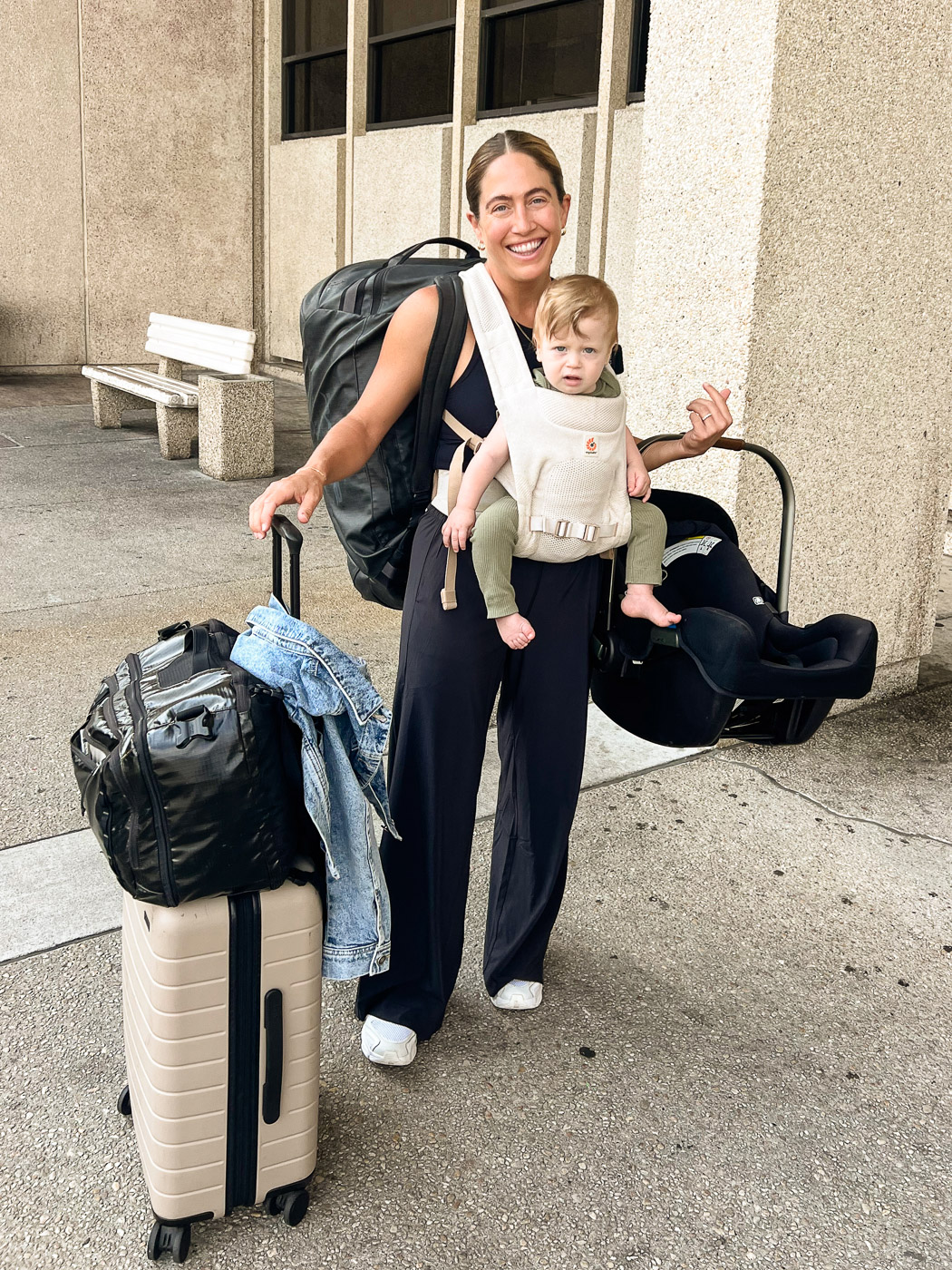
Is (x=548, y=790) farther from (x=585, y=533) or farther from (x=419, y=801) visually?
(x=585, y=533)

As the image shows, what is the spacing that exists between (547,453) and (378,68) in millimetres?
10081

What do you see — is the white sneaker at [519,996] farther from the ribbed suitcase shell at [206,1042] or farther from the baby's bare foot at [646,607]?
the baby's bare foot at [646,607]

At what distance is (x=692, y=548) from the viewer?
2414 mm

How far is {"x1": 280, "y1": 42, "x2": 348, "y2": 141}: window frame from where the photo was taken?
11344 millimetres

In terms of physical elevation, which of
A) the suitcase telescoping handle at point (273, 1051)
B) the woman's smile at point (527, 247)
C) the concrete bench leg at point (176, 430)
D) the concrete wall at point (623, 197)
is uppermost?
the concrete wall at point (623, 197)

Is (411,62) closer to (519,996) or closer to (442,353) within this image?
(442,353)

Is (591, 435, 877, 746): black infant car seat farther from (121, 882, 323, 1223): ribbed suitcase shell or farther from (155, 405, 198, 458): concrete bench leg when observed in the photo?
(155, 405, 198, 458): concrete bench leg

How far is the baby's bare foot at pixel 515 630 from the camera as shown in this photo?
2137 mm

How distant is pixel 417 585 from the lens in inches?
90.0

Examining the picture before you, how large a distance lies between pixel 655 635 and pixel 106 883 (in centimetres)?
163

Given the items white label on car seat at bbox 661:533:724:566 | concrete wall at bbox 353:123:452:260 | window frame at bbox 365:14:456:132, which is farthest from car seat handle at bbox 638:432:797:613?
window frame at bbox 365:14:456:132

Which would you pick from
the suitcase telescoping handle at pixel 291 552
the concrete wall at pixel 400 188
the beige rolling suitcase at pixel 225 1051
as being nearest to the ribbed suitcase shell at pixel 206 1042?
the beige rolling suitcase at pixel 225 1051

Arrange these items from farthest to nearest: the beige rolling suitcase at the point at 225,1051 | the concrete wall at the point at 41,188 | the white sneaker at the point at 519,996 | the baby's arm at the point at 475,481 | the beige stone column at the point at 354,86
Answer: the concrete wall at the point at 41,188 → the beige stone column at the point at 354,86 → the white sneaker at the point at 519,996 → the baby's arm at the point at 475,481 → the beige rolling suitcase at the point at 225,1051

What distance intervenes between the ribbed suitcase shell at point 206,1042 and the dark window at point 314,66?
1106 cm
